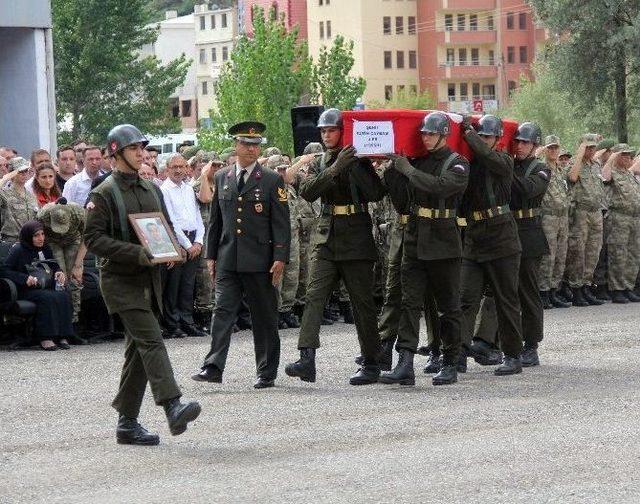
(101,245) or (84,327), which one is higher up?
(101,245)

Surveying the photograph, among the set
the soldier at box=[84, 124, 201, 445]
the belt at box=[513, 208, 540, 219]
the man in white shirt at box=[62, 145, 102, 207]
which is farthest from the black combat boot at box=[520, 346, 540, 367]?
the man in white shirt at box=[62, 145, 102, 207]

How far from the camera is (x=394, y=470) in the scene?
9.42 m

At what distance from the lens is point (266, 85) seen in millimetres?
68438

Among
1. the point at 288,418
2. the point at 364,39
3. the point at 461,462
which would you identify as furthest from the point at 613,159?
the point at 364,39

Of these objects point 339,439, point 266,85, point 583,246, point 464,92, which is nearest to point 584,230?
point 583,246

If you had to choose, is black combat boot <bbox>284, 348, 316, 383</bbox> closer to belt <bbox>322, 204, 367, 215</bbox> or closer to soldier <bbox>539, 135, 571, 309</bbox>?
belt <bbox>322, 204, 367, 215</bbox>

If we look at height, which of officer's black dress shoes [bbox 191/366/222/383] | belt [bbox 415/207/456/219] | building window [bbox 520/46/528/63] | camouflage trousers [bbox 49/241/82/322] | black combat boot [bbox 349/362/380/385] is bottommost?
black combat boot [bbox 349/362/380/385]

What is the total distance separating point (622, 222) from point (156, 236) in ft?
41.6

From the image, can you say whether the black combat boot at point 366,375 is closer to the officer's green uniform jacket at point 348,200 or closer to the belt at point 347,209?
the officer's green uniform jacket at point 348,200

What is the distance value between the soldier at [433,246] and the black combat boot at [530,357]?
1243 millimetres

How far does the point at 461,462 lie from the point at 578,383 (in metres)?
3.66

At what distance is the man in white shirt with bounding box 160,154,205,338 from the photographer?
17.7m

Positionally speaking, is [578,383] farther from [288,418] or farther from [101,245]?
[101,245]

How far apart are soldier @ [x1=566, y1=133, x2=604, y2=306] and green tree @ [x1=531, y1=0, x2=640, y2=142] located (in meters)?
20.9
